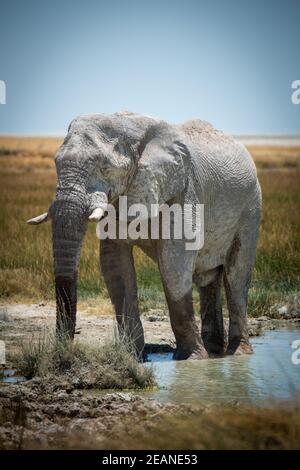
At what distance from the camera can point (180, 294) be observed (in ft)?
33.8

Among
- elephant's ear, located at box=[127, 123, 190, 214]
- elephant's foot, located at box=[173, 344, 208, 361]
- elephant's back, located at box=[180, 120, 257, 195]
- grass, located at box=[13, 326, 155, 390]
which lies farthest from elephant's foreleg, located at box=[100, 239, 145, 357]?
elephant's back, located at box=[180, 120, 257, 195]

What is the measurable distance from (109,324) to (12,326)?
1101 millimetres

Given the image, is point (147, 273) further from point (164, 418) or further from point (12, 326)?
point (164, 418)

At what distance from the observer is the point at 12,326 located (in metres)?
12.3

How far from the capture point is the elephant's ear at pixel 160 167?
10.1 m

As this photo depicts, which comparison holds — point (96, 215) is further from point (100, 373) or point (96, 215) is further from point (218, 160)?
point (218, 160)

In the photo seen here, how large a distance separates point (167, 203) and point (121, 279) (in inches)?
32.4

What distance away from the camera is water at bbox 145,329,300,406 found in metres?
9.03

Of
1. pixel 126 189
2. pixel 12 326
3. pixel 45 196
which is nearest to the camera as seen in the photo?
pixel 126 189

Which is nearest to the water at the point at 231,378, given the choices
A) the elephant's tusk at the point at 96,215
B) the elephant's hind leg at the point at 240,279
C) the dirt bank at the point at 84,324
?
the elephant's hind leg at the point at 240,279

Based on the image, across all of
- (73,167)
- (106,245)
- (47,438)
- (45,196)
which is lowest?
(45,196)

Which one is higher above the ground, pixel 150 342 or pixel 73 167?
pixel 73 167
